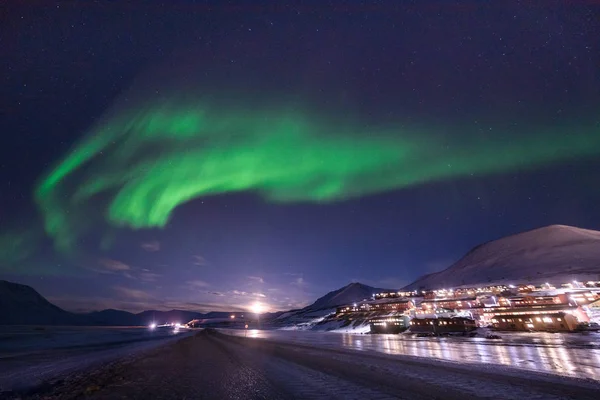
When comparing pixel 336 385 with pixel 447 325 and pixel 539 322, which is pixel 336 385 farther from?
pixel 539 322

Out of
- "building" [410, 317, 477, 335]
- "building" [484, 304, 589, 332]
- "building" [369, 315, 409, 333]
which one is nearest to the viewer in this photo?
"building" [484, 304, 589, 332]

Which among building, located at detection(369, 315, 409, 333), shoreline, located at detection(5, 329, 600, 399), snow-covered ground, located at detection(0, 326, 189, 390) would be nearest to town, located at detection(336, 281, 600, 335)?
building, located at detection(369, 315, 409, 333)

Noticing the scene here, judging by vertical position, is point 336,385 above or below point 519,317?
below

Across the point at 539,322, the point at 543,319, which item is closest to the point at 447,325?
the point at 539,322

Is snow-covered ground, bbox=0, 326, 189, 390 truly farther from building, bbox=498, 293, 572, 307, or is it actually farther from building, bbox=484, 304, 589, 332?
building, bbox=498, 293, 572, 307

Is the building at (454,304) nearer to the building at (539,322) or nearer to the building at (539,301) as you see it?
the building at (539,301)

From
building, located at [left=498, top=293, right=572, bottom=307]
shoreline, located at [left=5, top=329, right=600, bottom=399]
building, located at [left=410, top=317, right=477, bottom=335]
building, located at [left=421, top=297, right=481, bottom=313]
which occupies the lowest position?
shoreline, located at [left=5, top=329, right=600, bottom=399]

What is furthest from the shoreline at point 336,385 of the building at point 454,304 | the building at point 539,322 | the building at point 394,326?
the building at point 454,304

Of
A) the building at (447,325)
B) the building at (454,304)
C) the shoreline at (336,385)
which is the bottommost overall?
the shoreline at (336,385)

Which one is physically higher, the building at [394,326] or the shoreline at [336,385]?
the building at [394,326]

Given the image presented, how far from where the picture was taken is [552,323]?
230ft

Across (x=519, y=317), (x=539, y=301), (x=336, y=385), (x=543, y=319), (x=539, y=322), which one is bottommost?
(x=336, y=385)

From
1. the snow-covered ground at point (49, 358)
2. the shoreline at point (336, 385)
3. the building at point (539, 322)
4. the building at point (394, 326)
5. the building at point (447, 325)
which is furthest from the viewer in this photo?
the building at point (394, 326)

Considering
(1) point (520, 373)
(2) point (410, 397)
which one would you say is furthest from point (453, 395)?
(1) point (520, 373)
